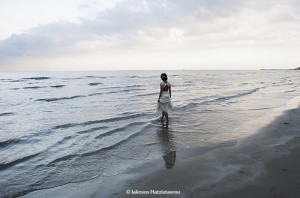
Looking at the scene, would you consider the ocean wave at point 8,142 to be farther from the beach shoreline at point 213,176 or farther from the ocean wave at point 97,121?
the beach shoreline at point 213,176

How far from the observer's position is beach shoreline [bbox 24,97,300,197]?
15.5ft

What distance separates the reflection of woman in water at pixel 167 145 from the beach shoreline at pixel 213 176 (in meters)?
0.18

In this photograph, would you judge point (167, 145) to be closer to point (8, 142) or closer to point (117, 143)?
point (117, 143)

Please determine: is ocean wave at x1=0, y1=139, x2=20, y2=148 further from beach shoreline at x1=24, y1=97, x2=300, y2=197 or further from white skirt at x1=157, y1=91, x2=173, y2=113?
→ white skirt at x1=157, y1=91, x2=173, y2=113

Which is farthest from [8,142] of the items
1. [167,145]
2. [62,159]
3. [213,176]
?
[213,176]

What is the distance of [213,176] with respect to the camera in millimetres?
5414

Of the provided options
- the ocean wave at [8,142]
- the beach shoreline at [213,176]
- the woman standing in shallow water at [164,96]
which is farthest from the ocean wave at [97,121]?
the beach shoreline at [213,176]

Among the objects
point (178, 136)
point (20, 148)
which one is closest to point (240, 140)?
point (178, 136)

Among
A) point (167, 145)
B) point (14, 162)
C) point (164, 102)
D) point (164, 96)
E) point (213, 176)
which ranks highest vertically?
point (164, 96)

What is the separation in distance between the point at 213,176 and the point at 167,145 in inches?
117

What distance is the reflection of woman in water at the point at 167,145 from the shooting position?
6.70m

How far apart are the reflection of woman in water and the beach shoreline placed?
0.60 ft

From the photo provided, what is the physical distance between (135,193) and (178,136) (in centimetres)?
473

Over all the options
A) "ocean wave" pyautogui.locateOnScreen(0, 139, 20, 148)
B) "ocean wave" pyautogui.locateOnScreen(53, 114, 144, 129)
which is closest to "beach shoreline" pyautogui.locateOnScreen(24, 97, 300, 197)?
"ocean wave" pyautogui.locateOnScreen(0, 139, 20, 148)
